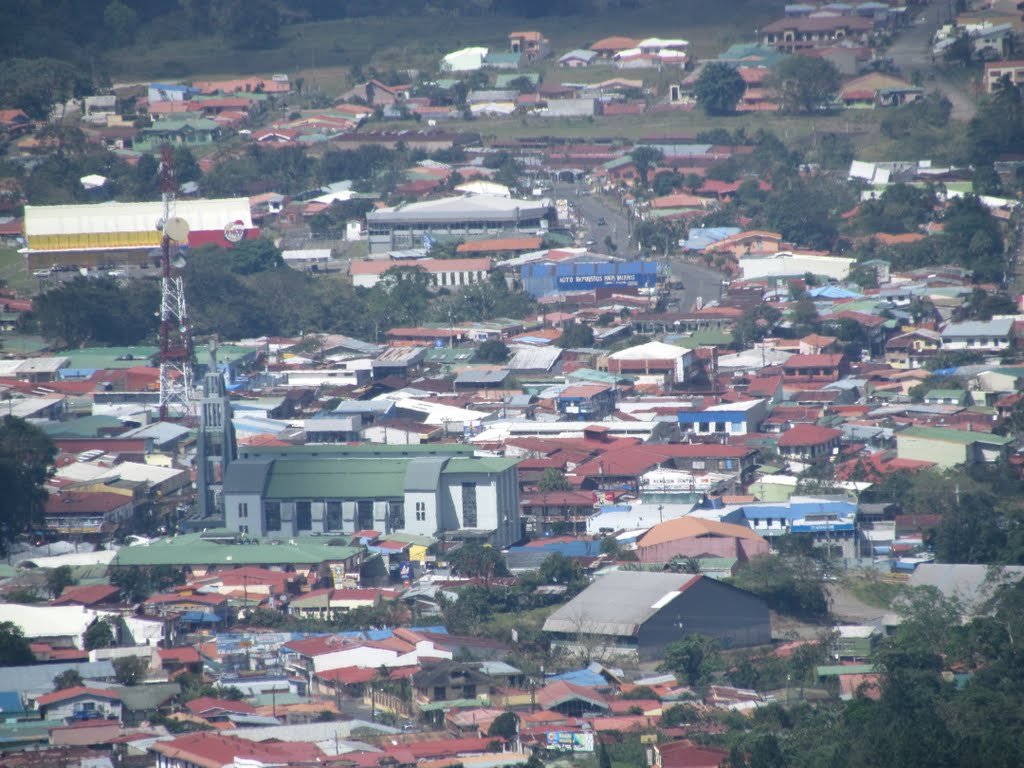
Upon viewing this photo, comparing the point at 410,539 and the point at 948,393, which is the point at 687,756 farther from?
the point at 948,393

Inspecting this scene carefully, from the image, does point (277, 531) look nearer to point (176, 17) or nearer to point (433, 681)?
point (433, 681)

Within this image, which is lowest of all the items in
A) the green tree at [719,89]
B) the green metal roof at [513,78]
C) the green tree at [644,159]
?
the green tree at [644,159]

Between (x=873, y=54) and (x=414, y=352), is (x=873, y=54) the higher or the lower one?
the higher one

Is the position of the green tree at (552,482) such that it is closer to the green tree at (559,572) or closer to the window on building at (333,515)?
the window on building at (333,515)

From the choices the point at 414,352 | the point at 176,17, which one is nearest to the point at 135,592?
the point at 414,352

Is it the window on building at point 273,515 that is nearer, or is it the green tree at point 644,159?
the window on building at point 273,515

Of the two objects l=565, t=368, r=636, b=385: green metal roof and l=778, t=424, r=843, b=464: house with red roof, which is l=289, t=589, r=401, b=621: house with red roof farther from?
l=565, t=368, r=636, b=385: green metal roof

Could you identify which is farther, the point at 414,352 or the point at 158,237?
the point at 158,237

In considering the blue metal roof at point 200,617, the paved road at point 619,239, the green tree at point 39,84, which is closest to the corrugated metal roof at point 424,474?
the blue metal roof at point 200,617
